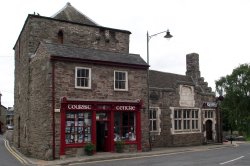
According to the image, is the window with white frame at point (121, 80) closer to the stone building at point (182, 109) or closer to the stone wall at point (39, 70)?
the stone wall at point (39, 70)

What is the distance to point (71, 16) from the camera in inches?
1090

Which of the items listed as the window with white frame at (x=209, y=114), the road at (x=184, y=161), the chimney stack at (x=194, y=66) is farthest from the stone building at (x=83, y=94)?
the chimney stack at (x=194, y=66)

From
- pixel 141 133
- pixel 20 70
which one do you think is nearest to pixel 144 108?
pixel 141 133

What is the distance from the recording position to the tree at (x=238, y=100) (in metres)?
58.1

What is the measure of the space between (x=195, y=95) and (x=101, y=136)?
40.0ft

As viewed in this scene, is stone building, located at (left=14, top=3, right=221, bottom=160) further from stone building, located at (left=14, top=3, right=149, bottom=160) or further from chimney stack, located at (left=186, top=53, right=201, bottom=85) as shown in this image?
chimney stack, located at (left=186, top=53, right=201, bottom=85)

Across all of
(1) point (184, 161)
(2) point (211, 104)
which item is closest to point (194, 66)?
(2) point (211, 104)

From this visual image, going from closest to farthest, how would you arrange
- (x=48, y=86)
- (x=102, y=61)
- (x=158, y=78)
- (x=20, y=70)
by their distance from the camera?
(x=48, y=86), (x=102, y=61), (x=20, y=70), (x=158, y=78)

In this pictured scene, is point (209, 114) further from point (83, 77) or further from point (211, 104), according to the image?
point (83, 77)

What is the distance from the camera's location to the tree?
58094mm

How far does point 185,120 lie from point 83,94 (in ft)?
40.4

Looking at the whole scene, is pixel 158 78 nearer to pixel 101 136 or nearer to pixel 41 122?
pixel 101 136

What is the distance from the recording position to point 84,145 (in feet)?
69.2

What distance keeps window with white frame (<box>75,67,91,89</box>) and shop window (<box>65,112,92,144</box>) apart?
1697 mm
